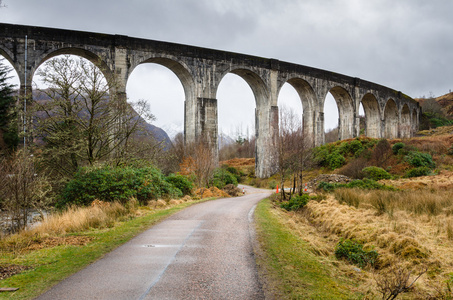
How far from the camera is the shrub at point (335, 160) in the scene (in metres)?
31.8

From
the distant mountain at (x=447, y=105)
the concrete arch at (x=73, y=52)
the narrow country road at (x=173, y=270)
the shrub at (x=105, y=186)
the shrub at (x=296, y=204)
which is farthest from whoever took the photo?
the distant mountain at (x=447, y=105)

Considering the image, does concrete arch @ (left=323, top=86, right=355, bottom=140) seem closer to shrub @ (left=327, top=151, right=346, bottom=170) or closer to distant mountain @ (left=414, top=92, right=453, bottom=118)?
shrub @ (left=327, top=151, right=346, bottom=170)

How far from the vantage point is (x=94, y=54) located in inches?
942

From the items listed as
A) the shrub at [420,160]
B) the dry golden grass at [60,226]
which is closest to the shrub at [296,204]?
the dry golden grass at [60,226]

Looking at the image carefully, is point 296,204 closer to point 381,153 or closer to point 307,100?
point 381,153

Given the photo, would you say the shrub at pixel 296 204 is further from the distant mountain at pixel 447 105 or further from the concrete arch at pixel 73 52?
the distant mountain at pixel 447 105

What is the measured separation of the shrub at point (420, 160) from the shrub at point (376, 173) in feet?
13.3

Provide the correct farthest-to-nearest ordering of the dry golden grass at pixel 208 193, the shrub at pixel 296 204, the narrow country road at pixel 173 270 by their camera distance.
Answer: the dry golden grass at pixel 208 193, the shrub at pixel 296 204, the narrow country road at pixel 173 270

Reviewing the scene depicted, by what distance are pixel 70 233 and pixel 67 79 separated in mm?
7978

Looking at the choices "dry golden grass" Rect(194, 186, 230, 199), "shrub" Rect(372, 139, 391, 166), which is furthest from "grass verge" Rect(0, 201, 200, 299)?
"shrub" Rect(372, 139, 391, 166)

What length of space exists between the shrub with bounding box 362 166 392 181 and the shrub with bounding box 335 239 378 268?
16.6 metres

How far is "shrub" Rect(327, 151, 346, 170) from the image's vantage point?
31781mm

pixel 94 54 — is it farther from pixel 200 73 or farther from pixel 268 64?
pixel 268 64

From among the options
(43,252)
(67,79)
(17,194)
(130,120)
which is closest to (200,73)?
(130,120)
